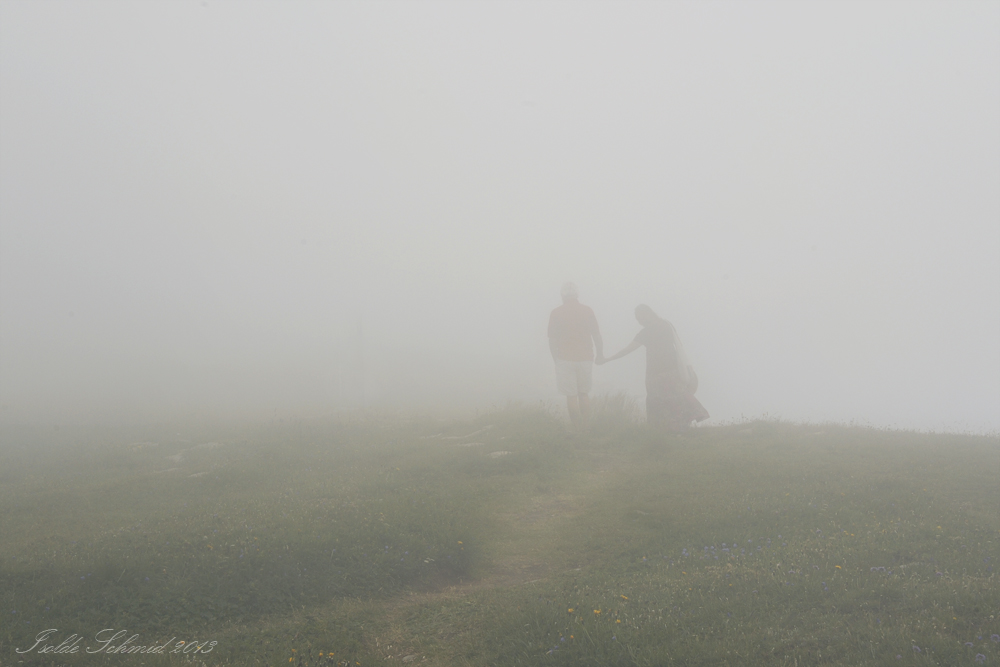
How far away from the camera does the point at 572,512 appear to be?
9.52 metres

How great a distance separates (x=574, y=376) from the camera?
620 inches

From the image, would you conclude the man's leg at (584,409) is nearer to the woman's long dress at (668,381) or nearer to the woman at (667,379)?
the woman at (667,379)

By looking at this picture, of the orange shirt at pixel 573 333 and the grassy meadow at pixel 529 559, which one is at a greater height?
the orange shirt at pixel 573 333

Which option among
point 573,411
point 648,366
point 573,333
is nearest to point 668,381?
point 648,366

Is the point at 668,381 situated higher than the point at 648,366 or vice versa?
the point at 648,366

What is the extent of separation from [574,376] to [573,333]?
1.19m

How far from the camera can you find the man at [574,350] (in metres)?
15.4

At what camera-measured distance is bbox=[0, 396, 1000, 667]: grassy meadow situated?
5.04 metres

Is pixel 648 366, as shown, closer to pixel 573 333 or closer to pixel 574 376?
pixel 574 376

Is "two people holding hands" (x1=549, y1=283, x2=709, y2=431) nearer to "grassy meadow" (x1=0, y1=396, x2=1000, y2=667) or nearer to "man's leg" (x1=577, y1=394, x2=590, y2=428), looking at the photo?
"man's leg" (x1=577, y1=394, x2=590, y2=428)

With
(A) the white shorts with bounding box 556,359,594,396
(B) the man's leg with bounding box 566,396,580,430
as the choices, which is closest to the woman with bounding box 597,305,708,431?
(A) the white shorts with bounding box 556,359,594,396

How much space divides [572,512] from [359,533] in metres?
3.47

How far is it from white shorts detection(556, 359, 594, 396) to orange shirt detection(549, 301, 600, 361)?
17 centimetres

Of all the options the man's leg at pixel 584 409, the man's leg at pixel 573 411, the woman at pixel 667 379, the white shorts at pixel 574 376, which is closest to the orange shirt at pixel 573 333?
the white shorts at pixel 574 376
